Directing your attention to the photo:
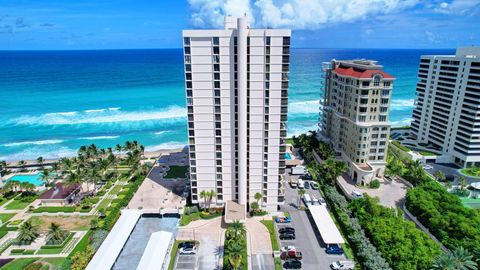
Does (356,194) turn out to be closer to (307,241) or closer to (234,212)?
(307,241)

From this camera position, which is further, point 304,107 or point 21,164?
point 304,107

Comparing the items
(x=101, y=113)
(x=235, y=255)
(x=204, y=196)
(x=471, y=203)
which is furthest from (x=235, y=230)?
(x=101, y=113)

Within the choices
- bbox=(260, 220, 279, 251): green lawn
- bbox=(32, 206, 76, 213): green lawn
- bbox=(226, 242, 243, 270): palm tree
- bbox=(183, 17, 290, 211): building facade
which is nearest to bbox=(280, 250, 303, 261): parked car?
bbox=(260, 220, 279, 251): green lawn

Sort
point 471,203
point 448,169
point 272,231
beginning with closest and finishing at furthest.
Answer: point 272,231 → point 471,203 → point 448,169

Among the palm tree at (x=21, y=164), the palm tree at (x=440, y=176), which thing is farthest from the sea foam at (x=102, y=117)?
the palm tree at (x=440, y=176)

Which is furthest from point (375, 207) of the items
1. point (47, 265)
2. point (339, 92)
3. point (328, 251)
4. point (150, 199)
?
point (47, 265)

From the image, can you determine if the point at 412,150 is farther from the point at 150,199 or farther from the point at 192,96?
the point at 150,199

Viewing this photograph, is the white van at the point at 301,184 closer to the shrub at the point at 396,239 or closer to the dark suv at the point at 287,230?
the shrub at the point at 396,239

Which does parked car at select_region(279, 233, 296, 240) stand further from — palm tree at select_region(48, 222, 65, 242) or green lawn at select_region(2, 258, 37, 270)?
green lawn at select_region(2, 258, 37, 270)

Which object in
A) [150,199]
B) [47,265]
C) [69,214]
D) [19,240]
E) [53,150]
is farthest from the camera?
[53,150]
